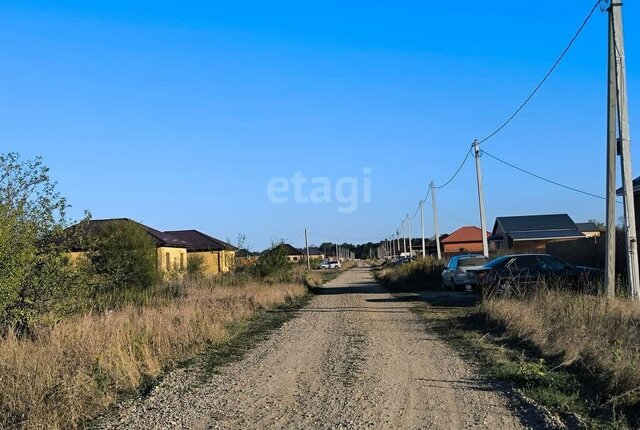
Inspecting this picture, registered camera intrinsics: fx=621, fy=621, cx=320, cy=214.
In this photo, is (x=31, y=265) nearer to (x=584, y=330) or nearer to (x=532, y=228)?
(x=584, y=330)

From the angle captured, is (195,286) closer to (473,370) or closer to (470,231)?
(473,370)

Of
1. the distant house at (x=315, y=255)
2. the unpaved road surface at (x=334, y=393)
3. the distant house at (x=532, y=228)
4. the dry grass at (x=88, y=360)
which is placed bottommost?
the distant house at (x=315, y=255)

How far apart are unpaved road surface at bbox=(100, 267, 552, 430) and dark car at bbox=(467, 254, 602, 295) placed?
6796 millimetres

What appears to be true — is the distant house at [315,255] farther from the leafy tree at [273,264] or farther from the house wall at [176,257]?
the leafy tree at [273,264]

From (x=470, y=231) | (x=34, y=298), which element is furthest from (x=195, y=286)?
(x=470, y=231)

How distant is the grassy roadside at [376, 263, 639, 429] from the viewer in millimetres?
6430

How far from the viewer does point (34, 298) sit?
1116 centimetres

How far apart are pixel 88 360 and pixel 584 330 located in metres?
7.44

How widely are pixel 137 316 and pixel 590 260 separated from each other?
17.5 metres

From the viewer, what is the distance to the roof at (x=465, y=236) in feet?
336

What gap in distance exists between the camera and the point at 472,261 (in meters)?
26.3

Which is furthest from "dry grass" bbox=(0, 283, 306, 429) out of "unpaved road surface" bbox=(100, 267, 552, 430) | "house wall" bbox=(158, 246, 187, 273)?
"house wall" bbox=(158, 246, 187, 273)

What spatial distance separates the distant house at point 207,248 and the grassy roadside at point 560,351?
118 ft

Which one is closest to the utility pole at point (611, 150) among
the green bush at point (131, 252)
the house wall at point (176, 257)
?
the green bush at point (131, 252)
